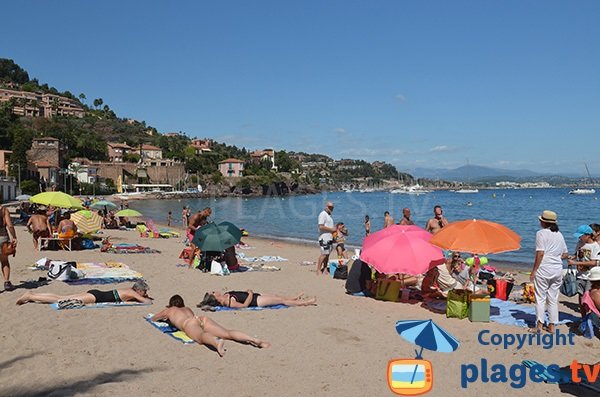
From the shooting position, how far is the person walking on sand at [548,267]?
264 inches

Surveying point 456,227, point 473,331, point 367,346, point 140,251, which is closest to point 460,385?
point 367,346

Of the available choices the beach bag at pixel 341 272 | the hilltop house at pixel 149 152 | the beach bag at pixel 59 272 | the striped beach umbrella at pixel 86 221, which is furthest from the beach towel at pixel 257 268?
the hilltop house at pixel 149 152

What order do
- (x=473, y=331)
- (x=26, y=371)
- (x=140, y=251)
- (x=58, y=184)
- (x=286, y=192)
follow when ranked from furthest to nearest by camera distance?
(x=286, y=192) < (x=58, y=184) < (x=140, y=251) < (x=473, y=331) < (x=26, y=371)

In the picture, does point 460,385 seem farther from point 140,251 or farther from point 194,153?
point 194,153

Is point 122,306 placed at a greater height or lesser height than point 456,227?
lesser

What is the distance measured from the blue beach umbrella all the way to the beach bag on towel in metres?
4.30

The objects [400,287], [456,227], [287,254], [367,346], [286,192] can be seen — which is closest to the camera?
[367,346]

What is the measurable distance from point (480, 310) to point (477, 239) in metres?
1.04

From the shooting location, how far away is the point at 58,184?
7569 cm

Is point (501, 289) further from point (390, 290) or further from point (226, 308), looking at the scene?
point (226, 308)

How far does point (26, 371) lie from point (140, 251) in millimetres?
10647

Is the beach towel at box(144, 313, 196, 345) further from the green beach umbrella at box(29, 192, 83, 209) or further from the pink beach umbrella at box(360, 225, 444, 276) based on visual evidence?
the green beach umbrella at box(29, 192, 83, 209)

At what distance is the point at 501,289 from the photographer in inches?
356

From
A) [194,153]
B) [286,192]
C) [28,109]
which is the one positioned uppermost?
[28,109]
